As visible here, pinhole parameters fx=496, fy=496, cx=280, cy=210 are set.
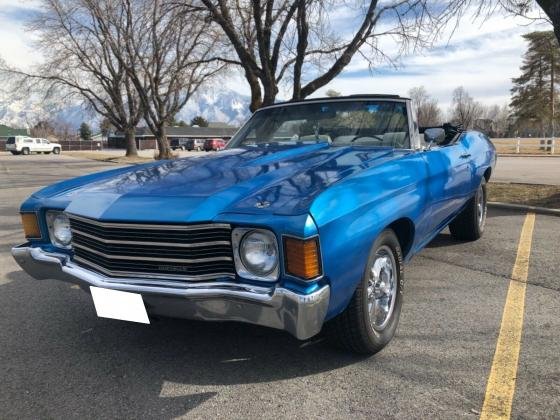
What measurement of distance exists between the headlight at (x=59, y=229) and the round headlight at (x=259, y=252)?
1.30 metres

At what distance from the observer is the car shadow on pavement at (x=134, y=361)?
2.53 meters

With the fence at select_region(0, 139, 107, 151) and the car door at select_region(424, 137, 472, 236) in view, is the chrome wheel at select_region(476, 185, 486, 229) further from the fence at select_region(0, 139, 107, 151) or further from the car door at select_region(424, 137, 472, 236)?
the fence at select_region(0, 139, 107, 151)

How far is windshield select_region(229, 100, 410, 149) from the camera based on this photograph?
4.10 m

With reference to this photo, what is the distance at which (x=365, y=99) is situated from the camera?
4363 mm

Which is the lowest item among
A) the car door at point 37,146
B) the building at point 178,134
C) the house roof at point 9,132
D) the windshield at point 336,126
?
the windshield at point 336,126

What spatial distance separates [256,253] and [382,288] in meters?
1.01

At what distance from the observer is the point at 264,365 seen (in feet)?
9.44

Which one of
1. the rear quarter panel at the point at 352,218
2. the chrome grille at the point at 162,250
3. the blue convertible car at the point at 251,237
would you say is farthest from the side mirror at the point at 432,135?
the chrome grille at the point at 162,250

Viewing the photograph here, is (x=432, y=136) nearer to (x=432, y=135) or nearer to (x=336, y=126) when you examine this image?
(x=432, y=135)

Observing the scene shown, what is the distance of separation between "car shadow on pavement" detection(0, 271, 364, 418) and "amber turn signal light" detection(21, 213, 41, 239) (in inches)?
27.2

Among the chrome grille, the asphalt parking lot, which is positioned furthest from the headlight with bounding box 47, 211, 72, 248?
the asphalt parking lot

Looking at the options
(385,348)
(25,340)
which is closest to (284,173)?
(385,348)

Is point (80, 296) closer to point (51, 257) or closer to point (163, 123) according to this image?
point (51, 257)

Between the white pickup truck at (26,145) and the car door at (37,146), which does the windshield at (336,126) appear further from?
the car door at (37,146)
